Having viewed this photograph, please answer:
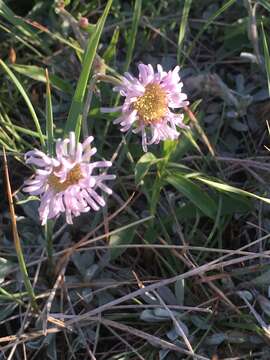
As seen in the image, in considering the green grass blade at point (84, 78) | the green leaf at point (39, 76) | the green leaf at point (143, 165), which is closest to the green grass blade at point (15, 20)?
the green leaf at point (39, 76)

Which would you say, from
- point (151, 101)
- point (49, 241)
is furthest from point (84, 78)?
point (49, 241)

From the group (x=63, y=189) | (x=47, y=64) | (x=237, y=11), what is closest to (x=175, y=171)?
(x=63, y=189)

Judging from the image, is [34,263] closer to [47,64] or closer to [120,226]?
[120,226]

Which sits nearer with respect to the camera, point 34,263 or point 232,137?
point 34,263

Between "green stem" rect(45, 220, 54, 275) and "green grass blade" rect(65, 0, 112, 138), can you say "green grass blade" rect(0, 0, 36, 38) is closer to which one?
"green grass blade" rect(65, 0, 112, 138)

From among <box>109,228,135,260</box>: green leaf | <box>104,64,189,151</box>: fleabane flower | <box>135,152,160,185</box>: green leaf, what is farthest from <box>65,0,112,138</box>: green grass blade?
<box>109,228,135,260</box>: green leaf

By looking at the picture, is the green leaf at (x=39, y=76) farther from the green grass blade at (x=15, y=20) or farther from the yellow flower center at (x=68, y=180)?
the yellow flower center at (x=68, y=180)

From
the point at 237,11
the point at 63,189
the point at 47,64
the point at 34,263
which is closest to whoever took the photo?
the point at 63,189

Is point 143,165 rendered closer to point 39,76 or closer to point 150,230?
point 150,230
